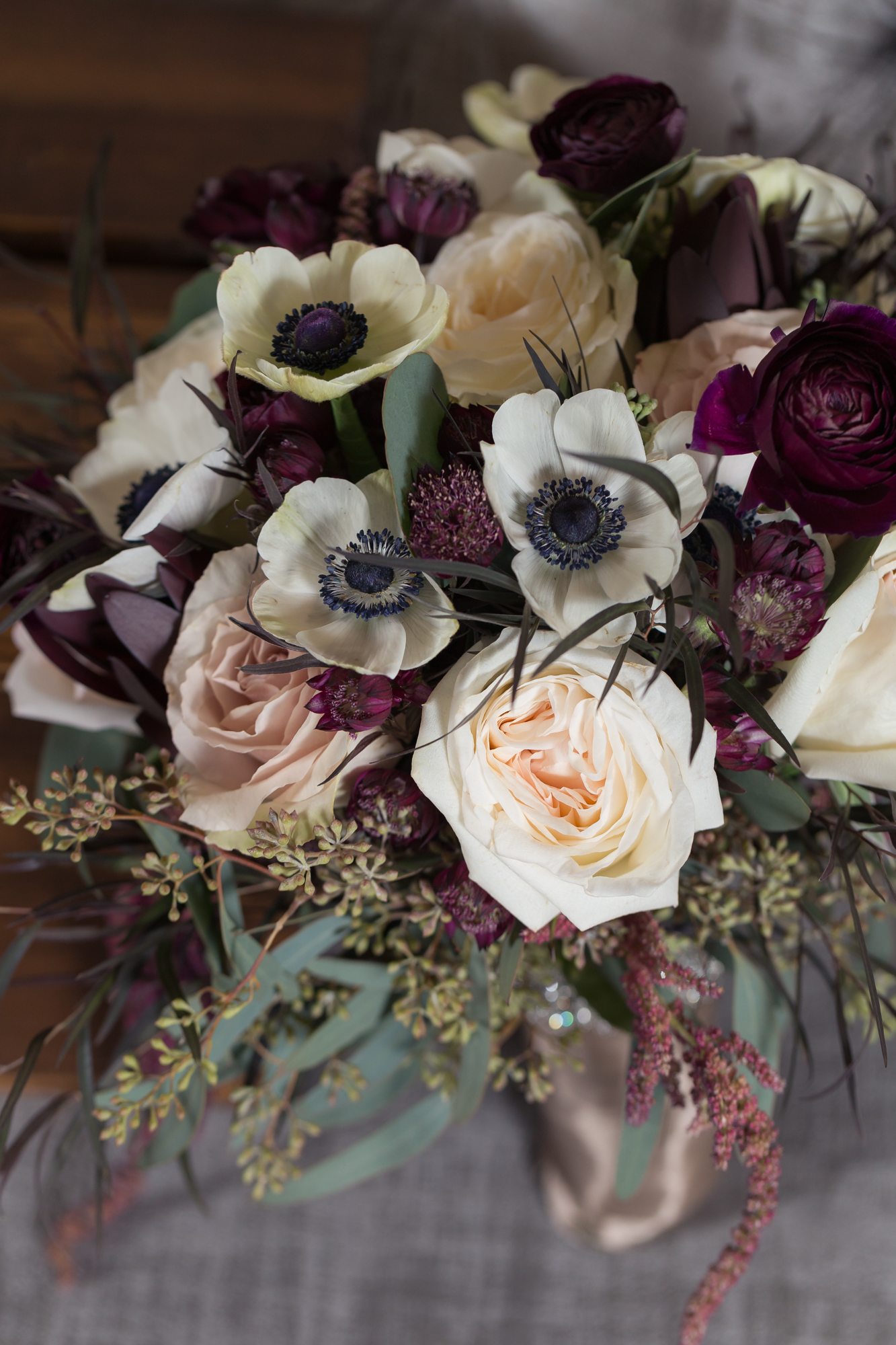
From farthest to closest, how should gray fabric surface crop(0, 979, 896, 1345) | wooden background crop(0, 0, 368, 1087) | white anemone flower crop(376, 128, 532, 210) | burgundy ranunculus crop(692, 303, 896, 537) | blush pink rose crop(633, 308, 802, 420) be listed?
wooden background crop(0, 0, 368, 1087) → gray fabric surface crop(0, 979, 896, 1345) → white anemone flower crop(376, 128, 532, 210) → blush pink rose crop(633, 308, 802, 420) → burgundy ranunculus crop(692, 303, 896, 537)

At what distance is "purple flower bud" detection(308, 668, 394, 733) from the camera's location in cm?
39

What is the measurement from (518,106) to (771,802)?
0.50m

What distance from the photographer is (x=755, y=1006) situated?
60 centimetres

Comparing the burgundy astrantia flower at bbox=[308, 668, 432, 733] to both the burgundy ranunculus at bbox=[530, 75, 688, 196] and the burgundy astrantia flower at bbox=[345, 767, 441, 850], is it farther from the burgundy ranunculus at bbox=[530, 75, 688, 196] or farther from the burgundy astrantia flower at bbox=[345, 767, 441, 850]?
the burgundy ranunculus at bbox=[530, 75, 688, 196]

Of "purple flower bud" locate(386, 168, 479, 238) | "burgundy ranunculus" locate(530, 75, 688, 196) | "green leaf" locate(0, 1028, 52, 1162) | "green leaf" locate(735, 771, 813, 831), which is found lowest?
"green leaf" locate(0, 1028, 52, 1162)

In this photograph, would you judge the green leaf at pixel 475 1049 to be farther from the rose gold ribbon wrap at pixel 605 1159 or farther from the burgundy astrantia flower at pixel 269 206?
the burgundy astrantia flower at pixel 269 206

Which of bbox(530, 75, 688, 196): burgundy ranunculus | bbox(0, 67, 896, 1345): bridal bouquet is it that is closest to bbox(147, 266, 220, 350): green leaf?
bbox(0, 67, 896, 1345): bridal bouquet

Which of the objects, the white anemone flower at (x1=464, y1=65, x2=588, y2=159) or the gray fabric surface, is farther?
the gray fabric surface

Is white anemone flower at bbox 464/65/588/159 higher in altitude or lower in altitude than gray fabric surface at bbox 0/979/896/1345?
higher

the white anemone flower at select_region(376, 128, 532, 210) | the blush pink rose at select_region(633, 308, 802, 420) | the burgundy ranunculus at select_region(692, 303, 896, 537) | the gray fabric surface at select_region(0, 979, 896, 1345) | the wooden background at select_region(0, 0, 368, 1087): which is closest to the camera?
the burgundy ranunculus at select_region(692, 303, 896, 537)

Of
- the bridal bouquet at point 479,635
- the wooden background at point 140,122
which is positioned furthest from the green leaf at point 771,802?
the wooden background at point 140,122

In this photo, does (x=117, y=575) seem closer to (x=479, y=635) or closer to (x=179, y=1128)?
(x=479, y=635)

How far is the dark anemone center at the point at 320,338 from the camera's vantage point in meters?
0.41

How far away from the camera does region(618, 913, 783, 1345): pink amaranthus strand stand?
472mm
